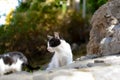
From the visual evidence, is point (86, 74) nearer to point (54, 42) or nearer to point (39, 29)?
point (54, 42)

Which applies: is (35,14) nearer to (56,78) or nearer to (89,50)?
(89,50)

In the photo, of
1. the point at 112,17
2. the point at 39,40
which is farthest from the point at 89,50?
the point at 39,40

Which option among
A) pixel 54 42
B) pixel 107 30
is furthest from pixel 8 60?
pixel 107 30

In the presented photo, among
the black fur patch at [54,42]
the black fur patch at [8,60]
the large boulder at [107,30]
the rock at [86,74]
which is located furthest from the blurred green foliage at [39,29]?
the rock at [86,74]

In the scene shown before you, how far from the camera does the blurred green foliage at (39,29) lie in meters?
21.7

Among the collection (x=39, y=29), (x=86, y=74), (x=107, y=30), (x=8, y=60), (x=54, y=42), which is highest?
(x=39, y=29)

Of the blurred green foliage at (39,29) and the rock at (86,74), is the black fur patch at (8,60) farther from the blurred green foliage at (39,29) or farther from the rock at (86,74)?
the blurred green foliage at (39,29)

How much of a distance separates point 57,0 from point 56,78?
20.3 metres

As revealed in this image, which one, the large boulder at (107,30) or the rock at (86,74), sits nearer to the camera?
the rock at (86,74)

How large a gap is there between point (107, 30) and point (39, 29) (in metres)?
11.9

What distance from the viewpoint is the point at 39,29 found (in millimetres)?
22172

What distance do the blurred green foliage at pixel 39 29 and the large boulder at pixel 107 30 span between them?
9.08m

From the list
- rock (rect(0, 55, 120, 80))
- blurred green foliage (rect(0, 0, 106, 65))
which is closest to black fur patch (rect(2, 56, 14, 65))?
rock (rect(0, 55, 120, 80))

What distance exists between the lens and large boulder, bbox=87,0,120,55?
9820mm
